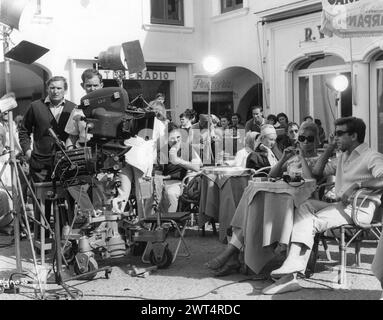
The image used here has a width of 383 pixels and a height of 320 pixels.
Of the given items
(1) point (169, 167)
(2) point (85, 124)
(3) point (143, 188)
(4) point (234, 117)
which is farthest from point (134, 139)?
(4) point (234, 117)

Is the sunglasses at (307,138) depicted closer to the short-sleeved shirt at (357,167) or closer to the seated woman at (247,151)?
the short-sleeved shirt at (357,167)

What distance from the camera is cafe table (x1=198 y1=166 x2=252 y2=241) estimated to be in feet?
22.6

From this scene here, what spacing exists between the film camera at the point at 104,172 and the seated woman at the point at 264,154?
1575 millimetres

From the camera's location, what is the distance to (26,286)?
5.29 meters

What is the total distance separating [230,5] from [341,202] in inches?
455

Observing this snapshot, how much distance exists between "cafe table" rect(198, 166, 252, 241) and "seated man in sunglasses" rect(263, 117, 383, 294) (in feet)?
4.47

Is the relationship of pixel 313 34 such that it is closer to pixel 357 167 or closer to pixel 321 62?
pixel 321 62

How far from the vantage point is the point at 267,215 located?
16.7ft

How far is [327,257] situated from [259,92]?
10.0 meters

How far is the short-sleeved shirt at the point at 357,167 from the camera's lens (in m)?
5.14

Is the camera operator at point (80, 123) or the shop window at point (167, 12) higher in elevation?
the shop window at point (167, 12)

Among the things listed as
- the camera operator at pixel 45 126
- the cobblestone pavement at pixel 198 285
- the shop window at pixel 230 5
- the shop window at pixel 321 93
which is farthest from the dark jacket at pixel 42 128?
the shop window at pixel 230 5

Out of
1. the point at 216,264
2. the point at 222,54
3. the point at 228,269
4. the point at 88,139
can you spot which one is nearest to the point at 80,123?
Answer: the point at 88,139
